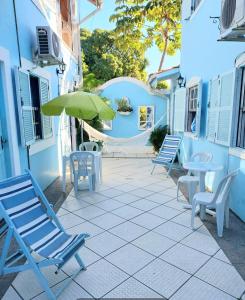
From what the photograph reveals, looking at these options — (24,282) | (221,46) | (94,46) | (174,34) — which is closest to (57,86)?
(221,46)

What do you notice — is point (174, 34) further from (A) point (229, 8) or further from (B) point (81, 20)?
(A) point (229, 8)

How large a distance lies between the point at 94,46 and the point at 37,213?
58.0ft

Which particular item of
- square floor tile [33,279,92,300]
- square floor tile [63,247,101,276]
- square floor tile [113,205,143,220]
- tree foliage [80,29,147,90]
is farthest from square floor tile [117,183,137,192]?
tree foliage [80,29,147,90]

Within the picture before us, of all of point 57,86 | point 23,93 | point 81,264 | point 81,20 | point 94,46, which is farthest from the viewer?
point 94,46

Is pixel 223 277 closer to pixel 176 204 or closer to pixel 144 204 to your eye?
pixel 176 204

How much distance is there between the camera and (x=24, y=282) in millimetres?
2186

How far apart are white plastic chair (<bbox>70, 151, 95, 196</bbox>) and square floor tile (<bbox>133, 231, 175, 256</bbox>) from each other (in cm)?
200

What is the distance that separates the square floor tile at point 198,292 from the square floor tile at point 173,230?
0.76 meters

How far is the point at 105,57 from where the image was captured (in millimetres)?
17078

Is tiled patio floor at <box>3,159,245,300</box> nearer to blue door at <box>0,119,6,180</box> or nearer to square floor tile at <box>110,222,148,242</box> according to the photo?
square floor tile at <box>110,222,148,242</box>

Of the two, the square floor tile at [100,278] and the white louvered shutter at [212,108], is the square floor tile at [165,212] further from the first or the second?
the white louvered shutter at [212,108]

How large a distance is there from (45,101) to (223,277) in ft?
14.4

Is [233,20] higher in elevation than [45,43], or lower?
lower

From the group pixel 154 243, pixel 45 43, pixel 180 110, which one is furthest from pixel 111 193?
pixel 180 110
